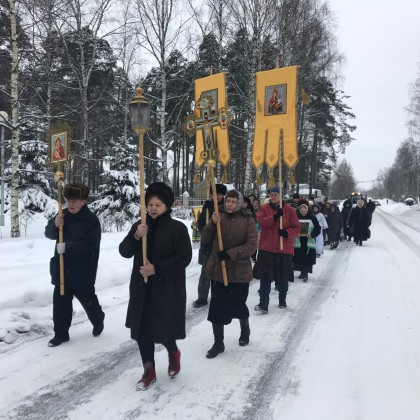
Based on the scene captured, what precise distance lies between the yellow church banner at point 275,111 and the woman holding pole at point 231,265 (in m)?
4.15

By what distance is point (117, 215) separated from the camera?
15648mm

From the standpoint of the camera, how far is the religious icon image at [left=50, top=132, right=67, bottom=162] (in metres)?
5.36

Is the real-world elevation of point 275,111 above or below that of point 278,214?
above

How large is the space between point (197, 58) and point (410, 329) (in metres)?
16.0

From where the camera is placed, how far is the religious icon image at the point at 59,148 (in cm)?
536

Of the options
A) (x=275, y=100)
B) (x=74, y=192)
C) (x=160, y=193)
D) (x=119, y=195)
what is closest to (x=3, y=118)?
(x=119, y=195)

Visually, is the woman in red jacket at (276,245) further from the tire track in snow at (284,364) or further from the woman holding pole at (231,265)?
the woman holding pole at (231,265)

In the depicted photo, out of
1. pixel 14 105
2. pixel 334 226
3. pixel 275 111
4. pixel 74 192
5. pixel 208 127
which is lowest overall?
pixel 334 226

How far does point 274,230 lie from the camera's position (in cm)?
606

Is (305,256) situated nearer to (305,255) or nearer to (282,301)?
(305,255)

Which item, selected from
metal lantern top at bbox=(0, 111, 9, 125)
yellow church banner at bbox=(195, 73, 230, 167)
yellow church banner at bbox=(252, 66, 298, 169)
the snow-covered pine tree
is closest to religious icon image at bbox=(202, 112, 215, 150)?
yellow church banner at bbox=(195, 73, 230, 167)

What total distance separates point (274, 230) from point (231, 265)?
6.41ft

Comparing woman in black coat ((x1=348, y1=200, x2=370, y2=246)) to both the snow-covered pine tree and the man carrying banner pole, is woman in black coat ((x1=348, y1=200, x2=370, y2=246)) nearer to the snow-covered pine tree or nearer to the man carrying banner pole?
the man carrying banner pole

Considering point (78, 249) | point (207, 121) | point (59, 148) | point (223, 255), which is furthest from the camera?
point (59, 148)
